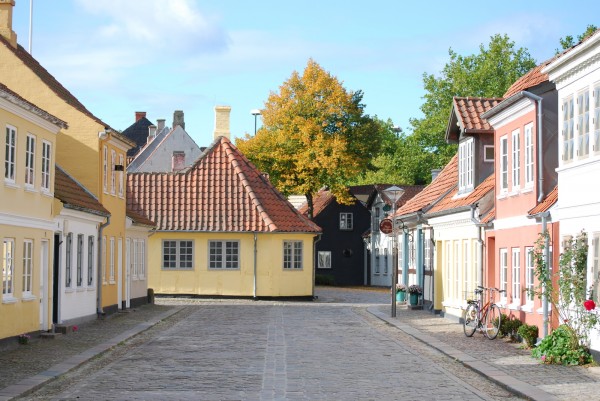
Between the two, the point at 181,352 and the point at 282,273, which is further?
the point at 282,273

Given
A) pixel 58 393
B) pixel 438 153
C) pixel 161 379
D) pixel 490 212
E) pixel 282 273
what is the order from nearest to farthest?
1. pixel 58 393
2. pixel 161 379
3. pixel 490 212
4. pixel 282 273
5. pixel 438 153

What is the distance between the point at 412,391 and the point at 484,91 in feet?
201

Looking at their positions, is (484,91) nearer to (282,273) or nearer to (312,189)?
(312,189)

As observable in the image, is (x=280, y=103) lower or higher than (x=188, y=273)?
higher

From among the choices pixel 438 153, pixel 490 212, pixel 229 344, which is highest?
Answer: pixel 438 153

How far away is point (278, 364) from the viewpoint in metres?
19.0

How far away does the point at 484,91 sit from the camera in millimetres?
74688

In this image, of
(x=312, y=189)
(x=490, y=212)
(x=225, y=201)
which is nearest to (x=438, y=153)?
(x=312, y=189)

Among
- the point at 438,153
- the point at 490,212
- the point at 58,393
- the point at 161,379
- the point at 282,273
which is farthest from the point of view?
the point at 438,153

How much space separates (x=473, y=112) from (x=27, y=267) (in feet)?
45.1

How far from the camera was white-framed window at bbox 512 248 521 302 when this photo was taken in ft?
80.5

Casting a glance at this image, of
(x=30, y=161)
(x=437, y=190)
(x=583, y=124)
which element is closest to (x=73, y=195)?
(x=30, y=161)

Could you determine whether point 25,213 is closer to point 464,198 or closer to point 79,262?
point 79,262

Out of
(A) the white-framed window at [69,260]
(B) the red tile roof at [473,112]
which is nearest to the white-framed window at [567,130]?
(B) the red tile roof at [473,112]
